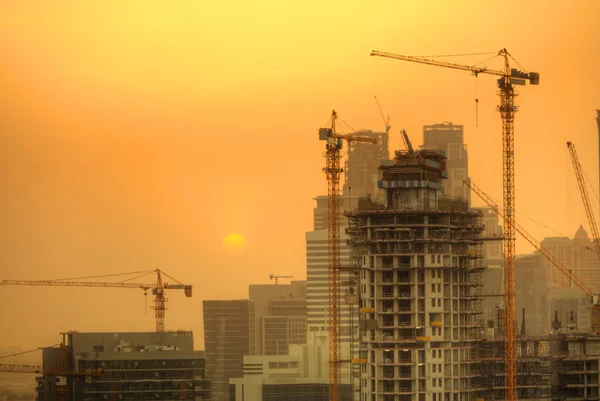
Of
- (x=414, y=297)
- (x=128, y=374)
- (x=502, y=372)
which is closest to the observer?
(x=414, y=297)

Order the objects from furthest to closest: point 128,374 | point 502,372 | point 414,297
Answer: point 128,374, point 502,372, point 414,297

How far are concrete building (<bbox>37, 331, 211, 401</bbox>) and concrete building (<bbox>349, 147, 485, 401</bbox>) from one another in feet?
112

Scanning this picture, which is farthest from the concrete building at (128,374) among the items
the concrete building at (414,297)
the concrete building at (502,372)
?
the concrete building at (502,372)

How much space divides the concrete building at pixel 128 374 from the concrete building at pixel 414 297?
112 feet

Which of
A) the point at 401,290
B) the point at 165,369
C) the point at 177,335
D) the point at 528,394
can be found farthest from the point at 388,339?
the point at 177,335

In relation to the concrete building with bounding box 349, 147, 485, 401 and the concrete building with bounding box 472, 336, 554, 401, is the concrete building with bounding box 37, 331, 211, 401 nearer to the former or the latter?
the concrete building with bounding box 349, 147, 485, 401

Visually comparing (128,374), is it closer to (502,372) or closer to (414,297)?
(414,297)

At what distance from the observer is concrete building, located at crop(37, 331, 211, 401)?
600 ft

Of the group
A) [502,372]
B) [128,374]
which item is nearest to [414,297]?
[502,372]

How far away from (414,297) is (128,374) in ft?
136

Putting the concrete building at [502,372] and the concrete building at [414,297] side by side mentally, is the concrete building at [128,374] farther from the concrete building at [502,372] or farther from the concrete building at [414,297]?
the concrete building at [502,372]

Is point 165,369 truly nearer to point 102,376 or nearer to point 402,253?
point 102,376

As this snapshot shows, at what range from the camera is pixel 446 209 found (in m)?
156

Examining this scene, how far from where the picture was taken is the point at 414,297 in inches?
6053
